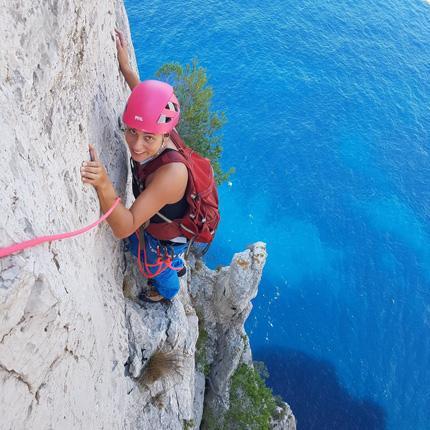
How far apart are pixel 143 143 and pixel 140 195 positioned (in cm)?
63

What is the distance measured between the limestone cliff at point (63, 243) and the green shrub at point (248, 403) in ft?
34.2

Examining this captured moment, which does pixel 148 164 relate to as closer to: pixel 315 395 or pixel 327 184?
pixel 315 395

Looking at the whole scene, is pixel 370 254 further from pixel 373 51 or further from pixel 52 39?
pixel 52 39

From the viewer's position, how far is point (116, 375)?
6500mm

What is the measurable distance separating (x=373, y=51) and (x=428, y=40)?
286 inches

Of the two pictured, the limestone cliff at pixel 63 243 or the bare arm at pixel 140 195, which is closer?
the limestone cliff at pixel 63 243

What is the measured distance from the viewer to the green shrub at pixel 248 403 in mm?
17297

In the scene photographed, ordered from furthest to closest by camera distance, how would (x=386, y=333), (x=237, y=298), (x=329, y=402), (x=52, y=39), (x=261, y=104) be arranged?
1. (x=261, y=104)
2. (x=386, y=333)
3. (x=329, y=402)
4. (x=237, y=298)
5. (x=52, y=39)

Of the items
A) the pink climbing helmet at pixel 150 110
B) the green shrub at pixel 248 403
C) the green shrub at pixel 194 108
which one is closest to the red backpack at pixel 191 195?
the pink climbing helmet at pixel 150 110

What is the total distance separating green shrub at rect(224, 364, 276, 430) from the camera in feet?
56.7

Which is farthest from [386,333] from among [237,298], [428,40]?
[428,40]

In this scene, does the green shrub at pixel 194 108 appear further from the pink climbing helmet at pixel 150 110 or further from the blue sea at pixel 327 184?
the pink climbing helmet at pixel 150 110

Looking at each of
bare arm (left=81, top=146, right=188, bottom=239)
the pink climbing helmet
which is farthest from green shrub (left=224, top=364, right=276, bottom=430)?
the pink climbing helmet

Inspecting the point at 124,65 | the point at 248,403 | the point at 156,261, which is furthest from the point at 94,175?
the point at 248,403
